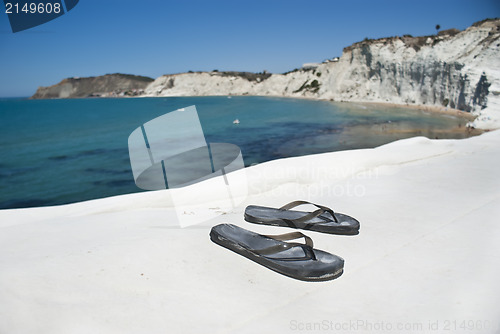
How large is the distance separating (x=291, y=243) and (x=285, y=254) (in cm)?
13

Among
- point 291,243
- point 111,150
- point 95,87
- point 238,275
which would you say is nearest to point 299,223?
point 291,243

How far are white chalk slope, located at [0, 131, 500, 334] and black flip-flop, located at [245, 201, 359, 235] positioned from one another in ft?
0.34

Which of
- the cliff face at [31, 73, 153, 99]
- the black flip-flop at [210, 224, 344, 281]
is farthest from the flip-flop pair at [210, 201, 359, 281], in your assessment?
the cliff face at [31, 73, 153, 99]

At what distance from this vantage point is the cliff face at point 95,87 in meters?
158

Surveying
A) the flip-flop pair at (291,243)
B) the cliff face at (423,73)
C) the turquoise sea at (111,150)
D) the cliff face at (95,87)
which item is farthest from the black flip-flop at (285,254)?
the cliff face at (95,87)

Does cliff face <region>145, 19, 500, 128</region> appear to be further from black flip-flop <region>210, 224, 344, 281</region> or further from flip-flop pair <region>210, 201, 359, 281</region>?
black flip-flop <region>210, 224, 344, 281</region>

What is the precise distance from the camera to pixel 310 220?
12.4 ft

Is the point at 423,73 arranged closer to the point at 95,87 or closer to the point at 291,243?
the point at 291,243

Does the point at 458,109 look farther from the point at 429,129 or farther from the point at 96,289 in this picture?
the point at 96,289

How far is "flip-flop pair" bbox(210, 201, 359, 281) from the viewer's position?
2705 mm

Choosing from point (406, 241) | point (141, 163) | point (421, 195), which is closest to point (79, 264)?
point (406, 241)

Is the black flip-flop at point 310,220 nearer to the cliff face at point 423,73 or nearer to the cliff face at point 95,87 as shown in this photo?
the cliff face at point 423,73

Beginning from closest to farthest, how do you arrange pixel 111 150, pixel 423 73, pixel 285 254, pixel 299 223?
pixel 285 254 → pixel 299 223 → pixel 111 150 → pixel 423 73

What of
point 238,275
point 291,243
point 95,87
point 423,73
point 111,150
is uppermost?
point 95,87
